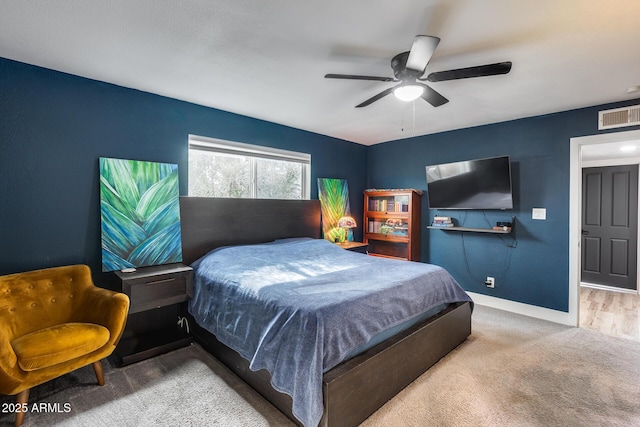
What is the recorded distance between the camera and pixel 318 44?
2100mm

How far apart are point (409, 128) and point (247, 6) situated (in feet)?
10.6

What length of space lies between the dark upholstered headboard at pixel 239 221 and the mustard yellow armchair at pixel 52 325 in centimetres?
99

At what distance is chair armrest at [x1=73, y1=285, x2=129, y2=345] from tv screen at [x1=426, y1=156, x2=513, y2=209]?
4103 millimetres

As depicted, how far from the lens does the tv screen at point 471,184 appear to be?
3861 mm

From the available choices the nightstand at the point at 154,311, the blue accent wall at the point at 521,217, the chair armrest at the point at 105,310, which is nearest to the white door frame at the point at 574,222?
the blue accent wall at the point at 521,217

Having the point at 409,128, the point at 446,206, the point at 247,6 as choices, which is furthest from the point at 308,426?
the point at 409,128

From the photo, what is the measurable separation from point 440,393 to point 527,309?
96.6 inches

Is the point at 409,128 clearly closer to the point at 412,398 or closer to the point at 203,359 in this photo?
the point at 412,398

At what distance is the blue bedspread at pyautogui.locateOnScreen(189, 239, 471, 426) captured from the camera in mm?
1725

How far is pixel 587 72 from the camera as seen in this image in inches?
98.7

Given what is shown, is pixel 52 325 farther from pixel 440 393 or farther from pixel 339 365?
pixel 440 393

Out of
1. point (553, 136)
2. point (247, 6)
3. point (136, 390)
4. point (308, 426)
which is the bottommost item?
point (136, 390)

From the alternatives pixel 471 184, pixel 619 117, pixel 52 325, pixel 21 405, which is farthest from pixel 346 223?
pixel 21 405

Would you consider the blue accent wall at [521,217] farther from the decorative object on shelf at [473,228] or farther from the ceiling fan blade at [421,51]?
the ceiling fan blade at [421,51]
